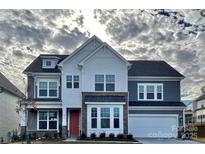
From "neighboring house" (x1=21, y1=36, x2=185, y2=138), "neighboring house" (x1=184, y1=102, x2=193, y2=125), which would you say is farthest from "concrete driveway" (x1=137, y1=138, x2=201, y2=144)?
"neighboring house" (x1=184, y1=102, x2=193, y2=125)

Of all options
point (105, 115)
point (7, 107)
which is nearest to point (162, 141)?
point (105, 115)

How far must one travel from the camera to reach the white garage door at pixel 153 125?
24.7 m

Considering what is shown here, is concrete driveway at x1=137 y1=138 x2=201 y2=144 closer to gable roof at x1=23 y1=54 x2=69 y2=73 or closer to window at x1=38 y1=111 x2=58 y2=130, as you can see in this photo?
window at x1=38 y1=111 x2=58 y2=130

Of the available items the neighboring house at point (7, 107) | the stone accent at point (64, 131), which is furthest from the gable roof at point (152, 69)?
the neighboring house at point (7, 107)

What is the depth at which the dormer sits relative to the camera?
2523cm

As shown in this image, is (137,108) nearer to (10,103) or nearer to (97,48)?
(97,48)

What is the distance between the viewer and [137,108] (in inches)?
1022

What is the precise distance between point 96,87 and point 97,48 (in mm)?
1745

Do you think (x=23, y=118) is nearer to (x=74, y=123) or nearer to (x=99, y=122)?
(x=74, y=123)

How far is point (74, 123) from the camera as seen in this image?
25.8m

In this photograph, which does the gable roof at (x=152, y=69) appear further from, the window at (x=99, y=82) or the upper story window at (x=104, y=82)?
the window at (x=99, y=82)

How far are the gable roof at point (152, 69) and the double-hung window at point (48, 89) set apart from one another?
328cm

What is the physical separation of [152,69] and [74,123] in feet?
13.2

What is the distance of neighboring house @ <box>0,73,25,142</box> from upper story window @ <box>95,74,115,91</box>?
11.4 ft
